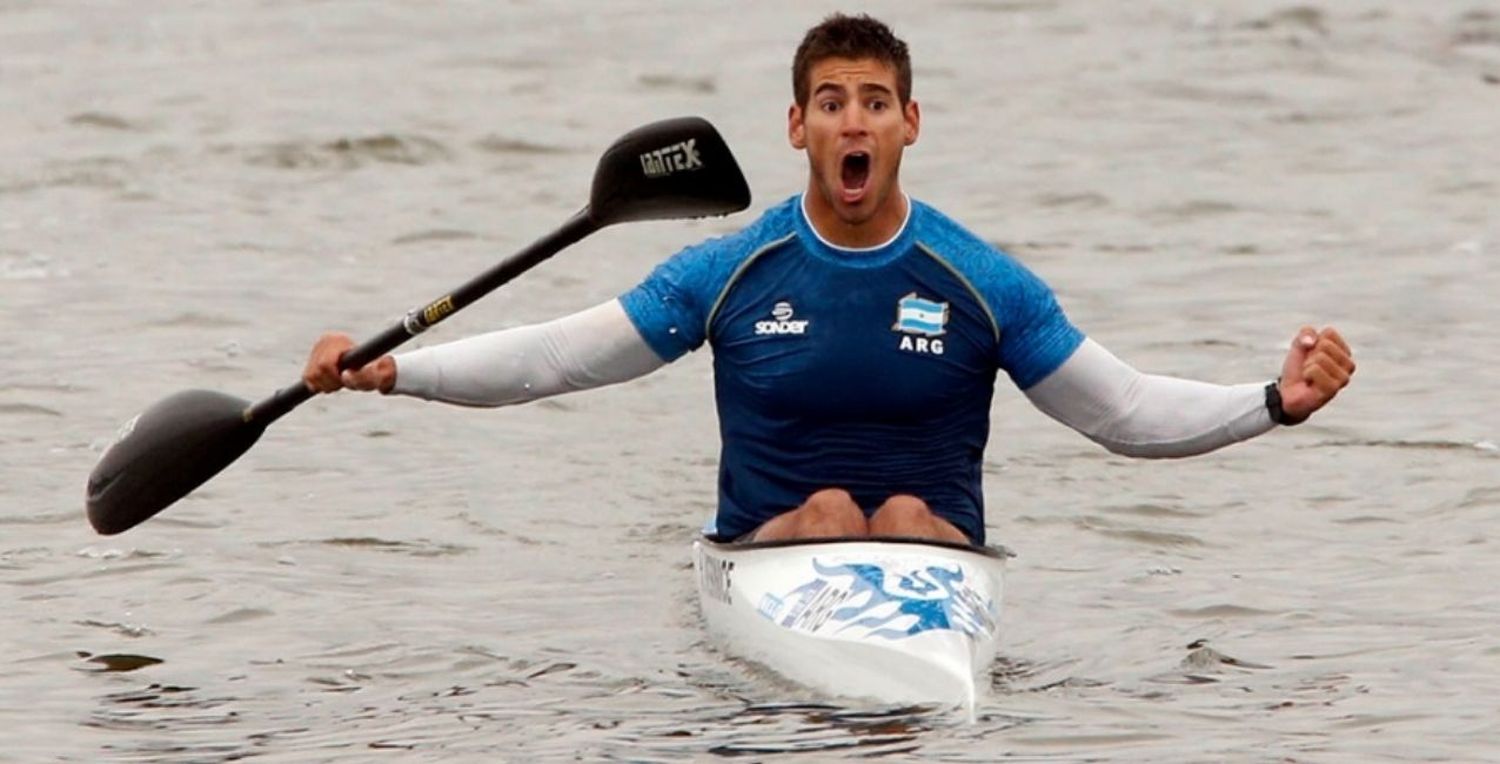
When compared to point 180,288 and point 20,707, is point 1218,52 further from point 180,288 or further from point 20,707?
point 20,707

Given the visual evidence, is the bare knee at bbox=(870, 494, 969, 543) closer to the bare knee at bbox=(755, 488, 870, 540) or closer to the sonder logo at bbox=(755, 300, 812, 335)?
the bare knee at bbox=(755, 488, 870, 540)

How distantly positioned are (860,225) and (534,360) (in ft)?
3.35

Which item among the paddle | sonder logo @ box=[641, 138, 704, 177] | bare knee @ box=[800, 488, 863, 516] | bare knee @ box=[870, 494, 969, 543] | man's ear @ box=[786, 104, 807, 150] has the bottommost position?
bare knee @ box=[870, 494, 969, 543]

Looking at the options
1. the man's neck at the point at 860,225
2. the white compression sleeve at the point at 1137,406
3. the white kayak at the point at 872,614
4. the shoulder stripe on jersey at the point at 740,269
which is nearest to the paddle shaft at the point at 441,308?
the shoulder stripe on jersey at the point at 740,269

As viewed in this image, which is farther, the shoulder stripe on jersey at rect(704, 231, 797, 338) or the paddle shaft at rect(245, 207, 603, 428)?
the shoulder stripe on jersey at rect(704, 231, 797, 338)

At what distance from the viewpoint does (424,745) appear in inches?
317

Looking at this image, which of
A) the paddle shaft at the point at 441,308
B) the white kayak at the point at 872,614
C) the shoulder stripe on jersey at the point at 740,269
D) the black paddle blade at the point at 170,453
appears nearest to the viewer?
the white kayak at the point at 872,614

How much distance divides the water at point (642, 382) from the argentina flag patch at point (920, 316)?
104cm

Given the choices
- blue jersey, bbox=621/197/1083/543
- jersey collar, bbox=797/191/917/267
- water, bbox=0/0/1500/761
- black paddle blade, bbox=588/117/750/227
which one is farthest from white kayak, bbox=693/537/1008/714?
black paddle blade, bbox=588/117/750/227

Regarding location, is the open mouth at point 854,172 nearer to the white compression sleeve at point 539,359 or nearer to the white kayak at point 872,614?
the white compression sleeve at point 539,359

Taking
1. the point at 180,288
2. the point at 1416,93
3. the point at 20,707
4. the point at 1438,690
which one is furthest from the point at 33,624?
the point at 1416,93

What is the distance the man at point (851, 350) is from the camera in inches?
337

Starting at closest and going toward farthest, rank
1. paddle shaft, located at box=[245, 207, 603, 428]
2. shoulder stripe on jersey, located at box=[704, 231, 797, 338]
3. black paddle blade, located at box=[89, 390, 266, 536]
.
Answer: paddle shaft, located at box=[245, 207, 603, 428]
shoulder stripe on jersey, located at box=[704, 231, 797, 338]
black paddle blade, located at box=[89, 390, 266, 536]

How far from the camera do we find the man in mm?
8570
